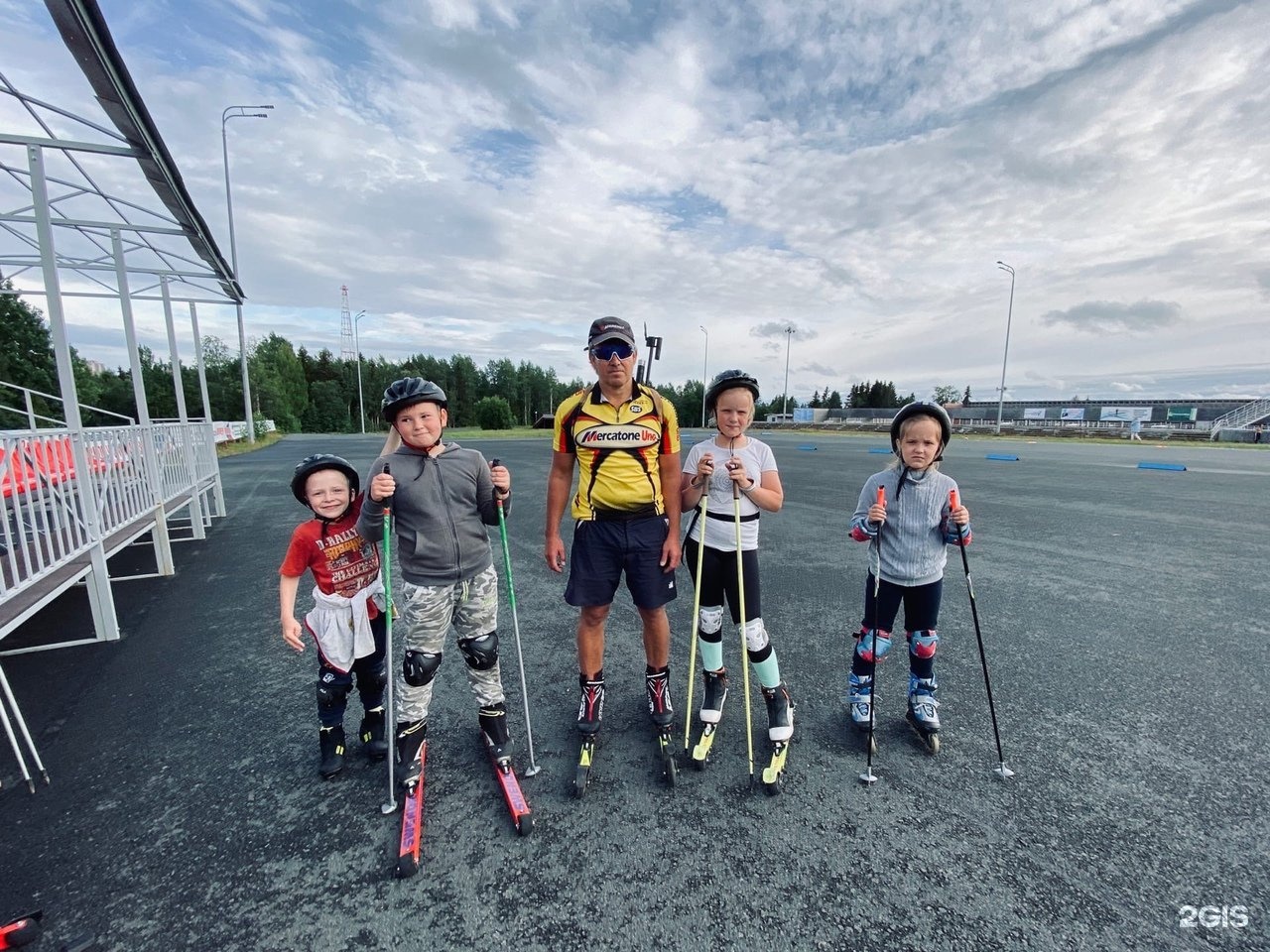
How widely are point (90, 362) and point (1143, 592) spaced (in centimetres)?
6981

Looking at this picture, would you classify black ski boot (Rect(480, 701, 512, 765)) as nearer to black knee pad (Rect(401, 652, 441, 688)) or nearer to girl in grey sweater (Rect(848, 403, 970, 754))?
→ black knee pad (Rect(401, 652, 441, 688))

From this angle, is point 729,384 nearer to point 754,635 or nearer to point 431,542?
point 754,635

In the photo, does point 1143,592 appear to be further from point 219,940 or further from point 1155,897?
point 219,940

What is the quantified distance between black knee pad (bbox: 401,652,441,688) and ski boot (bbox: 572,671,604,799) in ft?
2.73

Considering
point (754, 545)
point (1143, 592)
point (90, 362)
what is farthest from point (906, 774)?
point (90, 362)

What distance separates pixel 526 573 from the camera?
6.04 m

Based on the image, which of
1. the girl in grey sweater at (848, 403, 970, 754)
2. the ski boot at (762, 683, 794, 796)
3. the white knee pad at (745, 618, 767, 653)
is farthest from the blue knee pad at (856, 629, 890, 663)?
the white knee pad at (745, 618, 767, 653)

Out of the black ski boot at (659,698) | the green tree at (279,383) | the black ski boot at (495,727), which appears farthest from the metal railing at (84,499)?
the green tree at (279,383)

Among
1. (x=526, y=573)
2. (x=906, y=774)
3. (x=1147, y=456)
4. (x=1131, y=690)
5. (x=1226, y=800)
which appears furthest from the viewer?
(x=1147, y=456)

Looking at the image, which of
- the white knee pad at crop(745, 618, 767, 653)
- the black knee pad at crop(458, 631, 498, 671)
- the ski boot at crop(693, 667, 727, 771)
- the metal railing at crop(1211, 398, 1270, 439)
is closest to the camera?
the black knee pad at crop(458, 631, 498, 671)

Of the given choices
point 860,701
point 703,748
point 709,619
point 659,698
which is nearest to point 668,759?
point 703,748

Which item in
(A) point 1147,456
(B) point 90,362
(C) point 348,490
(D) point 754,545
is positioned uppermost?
(B) point 90,362

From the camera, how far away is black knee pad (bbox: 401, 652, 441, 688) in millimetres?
2625

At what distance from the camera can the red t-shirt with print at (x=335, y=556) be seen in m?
2.70
